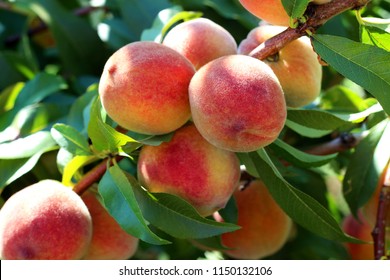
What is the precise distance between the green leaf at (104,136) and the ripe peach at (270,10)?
0.23 meters

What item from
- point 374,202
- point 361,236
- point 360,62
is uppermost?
point 360,62

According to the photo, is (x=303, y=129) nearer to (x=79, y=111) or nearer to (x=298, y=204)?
(x=298, y=204)

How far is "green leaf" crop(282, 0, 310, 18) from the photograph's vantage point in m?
0.83

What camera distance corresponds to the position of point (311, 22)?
869 mm

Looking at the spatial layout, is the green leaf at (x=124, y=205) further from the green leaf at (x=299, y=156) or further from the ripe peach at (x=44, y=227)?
the green leaf at (x=299, y=156)

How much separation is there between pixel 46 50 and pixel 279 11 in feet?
2.99

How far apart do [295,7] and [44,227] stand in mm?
424

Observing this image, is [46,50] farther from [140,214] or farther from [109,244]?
[140,214]

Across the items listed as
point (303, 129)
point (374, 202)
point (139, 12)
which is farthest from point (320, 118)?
point (139, 12)

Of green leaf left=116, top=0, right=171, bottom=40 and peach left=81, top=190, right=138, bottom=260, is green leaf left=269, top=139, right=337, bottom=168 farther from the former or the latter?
green leaf left=116, top=0, right=171, bottom=40

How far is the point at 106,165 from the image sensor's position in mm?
979

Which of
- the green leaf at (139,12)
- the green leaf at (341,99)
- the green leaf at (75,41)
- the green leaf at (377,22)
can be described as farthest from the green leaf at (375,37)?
the green leaf at (75,41)

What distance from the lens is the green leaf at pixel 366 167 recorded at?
44.1 inches
